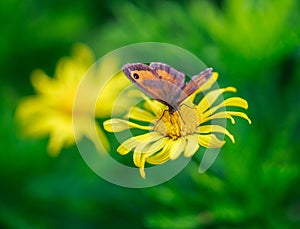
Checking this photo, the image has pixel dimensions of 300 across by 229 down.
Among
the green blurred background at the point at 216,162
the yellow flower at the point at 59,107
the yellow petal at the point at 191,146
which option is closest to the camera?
the yellow petal at the point at 191,146

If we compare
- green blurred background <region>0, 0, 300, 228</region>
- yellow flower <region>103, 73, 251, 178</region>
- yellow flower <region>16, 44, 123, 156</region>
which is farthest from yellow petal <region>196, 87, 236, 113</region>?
yellow flower <region>16, 44, 123, 156</region>

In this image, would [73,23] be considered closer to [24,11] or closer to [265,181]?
[24,11]

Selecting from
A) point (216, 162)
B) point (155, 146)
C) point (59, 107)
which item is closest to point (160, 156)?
point (155, 146)

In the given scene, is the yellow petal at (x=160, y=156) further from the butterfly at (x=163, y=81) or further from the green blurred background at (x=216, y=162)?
the green blurred background at (x=216, y=162)

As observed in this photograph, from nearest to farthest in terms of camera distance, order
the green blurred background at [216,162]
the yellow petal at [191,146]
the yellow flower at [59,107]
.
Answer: the yellow petal at [191,146] → the green blurred background at [216,162] → the yellow flower at [59,107]

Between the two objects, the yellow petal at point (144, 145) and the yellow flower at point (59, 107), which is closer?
the yellow petal at point (144, 145)

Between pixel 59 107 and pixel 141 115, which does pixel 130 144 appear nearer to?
pixel 141 115

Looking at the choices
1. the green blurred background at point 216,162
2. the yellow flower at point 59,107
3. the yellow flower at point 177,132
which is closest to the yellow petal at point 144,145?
the yellow flower at point 177,132

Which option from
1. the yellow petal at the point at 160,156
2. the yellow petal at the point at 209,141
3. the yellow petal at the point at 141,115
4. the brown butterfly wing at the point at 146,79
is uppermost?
the yellow petal at the point at 141,115
